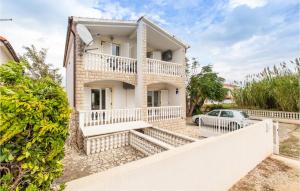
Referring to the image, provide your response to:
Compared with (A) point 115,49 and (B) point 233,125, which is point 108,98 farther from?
(B) point 233,125

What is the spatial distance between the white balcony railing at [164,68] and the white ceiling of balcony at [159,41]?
2.25m

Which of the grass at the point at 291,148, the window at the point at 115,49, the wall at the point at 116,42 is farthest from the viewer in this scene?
the window at the point at 115,49

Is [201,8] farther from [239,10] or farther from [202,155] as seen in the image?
[202,155]

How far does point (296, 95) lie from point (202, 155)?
22351 mm

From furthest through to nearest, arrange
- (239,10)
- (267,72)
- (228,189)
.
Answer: (267,72) → (239,10) → (228,189)

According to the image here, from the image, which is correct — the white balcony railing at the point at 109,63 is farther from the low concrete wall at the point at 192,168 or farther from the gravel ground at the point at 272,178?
the gravel ground at the point at 272,178

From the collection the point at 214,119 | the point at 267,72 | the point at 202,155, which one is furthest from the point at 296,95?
the point at 202,155

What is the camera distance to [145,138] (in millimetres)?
8547

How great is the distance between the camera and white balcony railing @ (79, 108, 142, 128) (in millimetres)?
9805

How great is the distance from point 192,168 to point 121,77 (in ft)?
30.6

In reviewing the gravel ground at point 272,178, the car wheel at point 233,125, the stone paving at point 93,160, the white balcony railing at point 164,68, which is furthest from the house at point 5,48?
the car wheel at point 233,125

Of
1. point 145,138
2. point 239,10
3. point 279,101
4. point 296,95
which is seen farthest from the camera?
point 279,101

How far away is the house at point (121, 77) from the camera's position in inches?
404

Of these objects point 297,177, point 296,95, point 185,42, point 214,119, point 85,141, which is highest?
point 185,42
